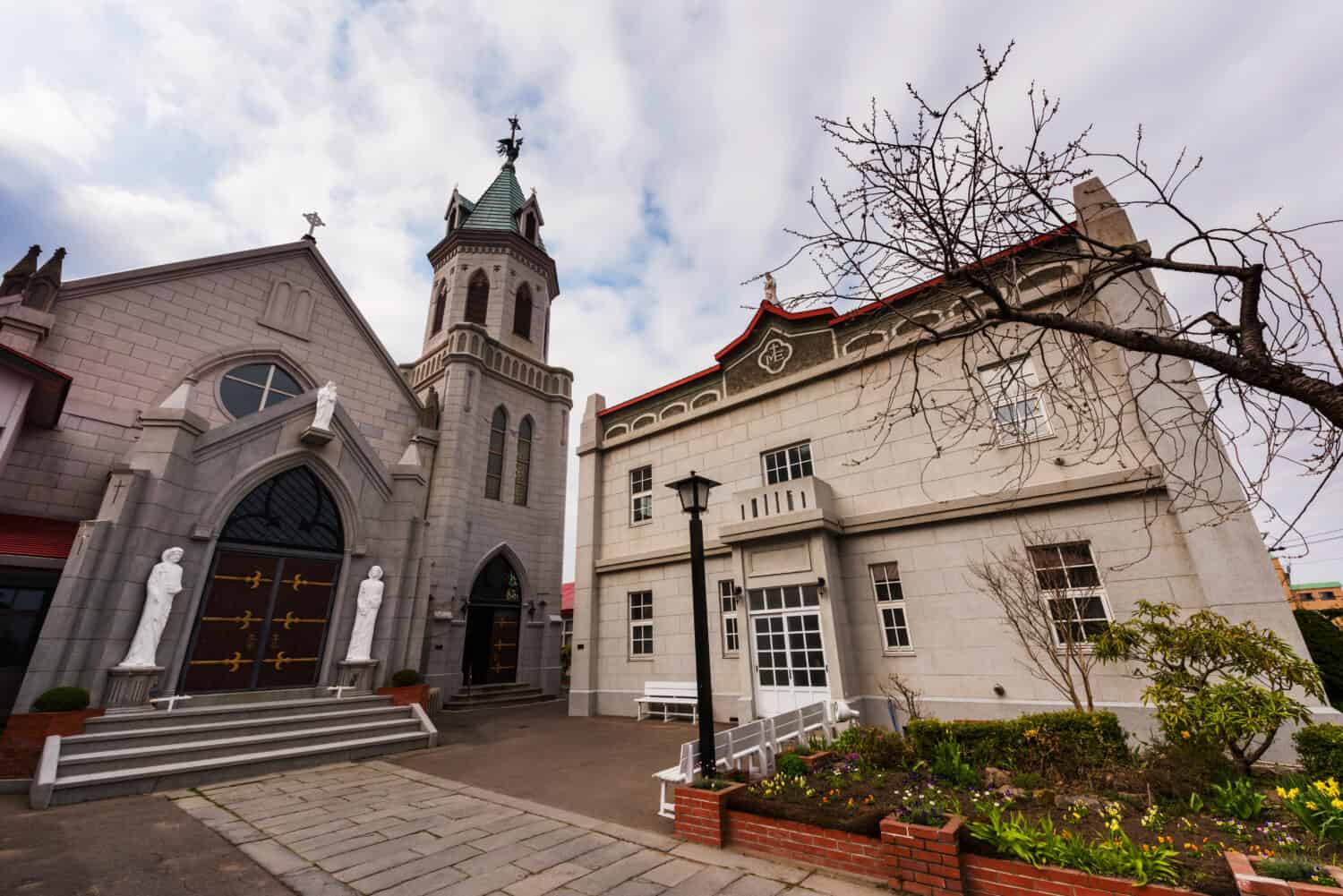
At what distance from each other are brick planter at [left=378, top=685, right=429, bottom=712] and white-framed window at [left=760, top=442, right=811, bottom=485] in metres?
9.06

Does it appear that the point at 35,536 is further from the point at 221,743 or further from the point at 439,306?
the point at 439,306

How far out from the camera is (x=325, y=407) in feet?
38.7

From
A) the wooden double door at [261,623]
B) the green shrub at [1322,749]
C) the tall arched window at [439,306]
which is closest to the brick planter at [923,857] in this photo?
the green shrub at [1322,749]

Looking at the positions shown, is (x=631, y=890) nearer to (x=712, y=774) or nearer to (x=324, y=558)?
(x=712, y=774)

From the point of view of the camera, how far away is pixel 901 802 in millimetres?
5383

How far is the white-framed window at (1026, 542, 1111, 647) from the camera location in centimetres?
897

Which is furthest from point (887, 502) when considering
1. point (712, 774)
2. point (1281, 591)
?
point (712, 774)

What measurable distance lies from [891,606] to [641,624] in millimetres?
6941

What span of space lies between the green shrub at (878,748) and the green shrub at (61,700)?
411 inches

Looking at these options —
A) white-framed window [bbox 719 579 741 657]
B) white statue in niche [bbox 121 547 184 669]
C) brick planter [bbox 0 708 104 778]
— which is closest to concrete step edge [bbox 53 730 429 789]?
brick planter [bbox 0 708 104 778]

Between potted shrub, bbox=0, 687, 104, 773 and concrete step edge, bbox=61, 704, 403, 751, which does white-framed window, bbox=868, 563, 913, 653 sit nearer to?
concrete step edge, bbox=61, 704, 403, 751

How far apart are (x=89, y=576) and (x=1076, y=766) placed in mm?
13681

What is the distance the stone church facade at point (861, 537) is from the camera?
8.82 meters

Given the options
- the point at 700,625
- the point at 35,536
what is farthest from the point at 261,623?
the point at 700,625
